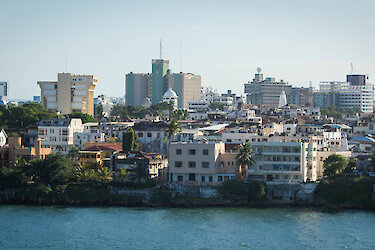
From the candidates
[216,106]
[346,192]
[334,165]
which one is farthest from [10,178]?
[216,106]

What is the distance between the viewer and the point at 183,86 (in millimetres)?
193875

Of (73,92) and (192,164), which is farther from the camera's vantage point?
(73,92)

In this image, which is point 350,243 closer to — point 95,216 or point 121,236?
point 121,236

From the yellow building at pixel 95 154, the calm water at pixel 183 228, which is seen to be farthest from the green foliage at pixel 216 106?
the calm water at pixel 183 228

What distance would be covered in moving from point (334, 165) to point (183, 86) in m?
128

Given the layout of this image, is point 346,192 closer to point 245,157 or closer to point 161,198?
point 245,157

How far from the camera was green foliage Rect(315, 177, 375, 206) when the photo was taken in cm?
6209

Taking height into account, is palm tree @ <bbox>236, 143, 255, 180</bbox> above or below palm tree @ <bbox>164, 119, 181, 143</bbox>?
below

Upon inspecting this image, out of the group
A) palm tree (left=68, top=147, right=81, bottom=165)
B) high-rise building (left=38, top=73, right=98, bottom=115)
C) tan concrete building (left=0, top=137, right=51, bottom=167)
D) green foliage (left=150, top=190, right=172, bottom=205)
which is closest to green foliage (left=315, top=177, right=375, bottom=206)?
green foliage (left=150, top=190, right=172, bottom=205)

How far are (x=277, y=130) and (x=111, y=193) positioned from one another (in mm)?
32464

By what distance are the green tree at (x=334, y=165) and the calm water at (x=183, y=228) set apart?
7.93 m

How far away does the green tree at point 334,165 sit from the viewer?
67.4m

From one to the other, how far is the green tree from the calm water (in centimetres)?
793

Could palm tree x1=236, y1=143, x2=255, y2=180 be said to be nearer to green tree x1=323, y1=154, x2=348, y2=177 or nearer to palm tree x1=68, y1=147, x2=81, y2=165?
green tree x1=323, y1=154, x2=348, y2=177
